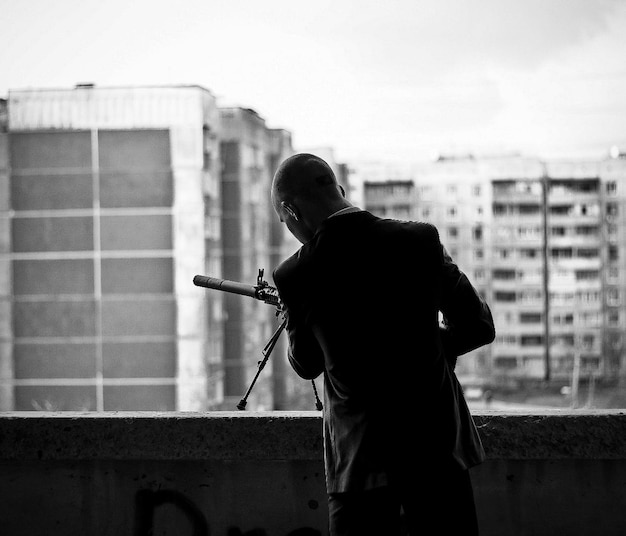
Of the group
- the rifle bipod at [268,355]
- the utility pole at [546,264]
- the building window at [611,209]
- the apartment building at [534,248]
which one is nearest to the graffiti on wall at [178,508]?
the rifle bipod at [268,355]

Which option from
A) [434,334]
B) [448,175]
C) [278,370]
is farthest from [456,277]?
[448,175]

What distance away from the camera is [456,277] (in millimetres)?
1608

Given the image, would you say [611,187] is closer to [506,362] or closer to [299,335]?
[506,362]

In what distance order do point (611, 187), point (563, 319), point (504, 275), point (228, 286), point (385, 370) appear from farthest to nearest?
point (504, 275)
point (563, 319)
point (611, 187)
point (228, 286)
point (385, 370)

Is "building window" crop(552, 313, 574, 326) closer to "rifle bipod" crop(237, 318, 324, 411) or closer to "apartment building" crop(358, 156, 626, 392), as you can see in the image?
"apartment building" crop(358, 156, 626, 392)

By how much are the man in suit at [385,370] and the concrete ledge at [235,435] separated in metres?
0.88

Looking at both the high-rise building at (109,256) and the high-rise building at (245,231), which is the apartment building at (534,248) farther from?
the high-rise building at (109,256)

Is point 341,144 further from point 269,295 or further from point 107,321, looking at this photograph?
point 269,295

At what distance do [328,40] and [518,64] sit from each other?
861 inches

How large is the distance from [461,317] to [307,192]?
16.6 inches

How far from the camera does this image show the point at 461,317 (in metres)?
1.65

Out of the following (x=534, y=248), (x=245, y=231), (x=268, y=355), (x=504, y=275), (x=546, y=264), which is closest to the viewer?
(x=268, y=355)

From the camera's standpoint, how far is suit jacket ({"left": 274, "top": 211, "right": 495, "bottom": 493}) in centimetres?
154

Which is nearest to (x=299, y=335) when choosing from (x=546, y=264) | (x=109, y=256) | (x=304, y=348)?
(x=304, y=348)
